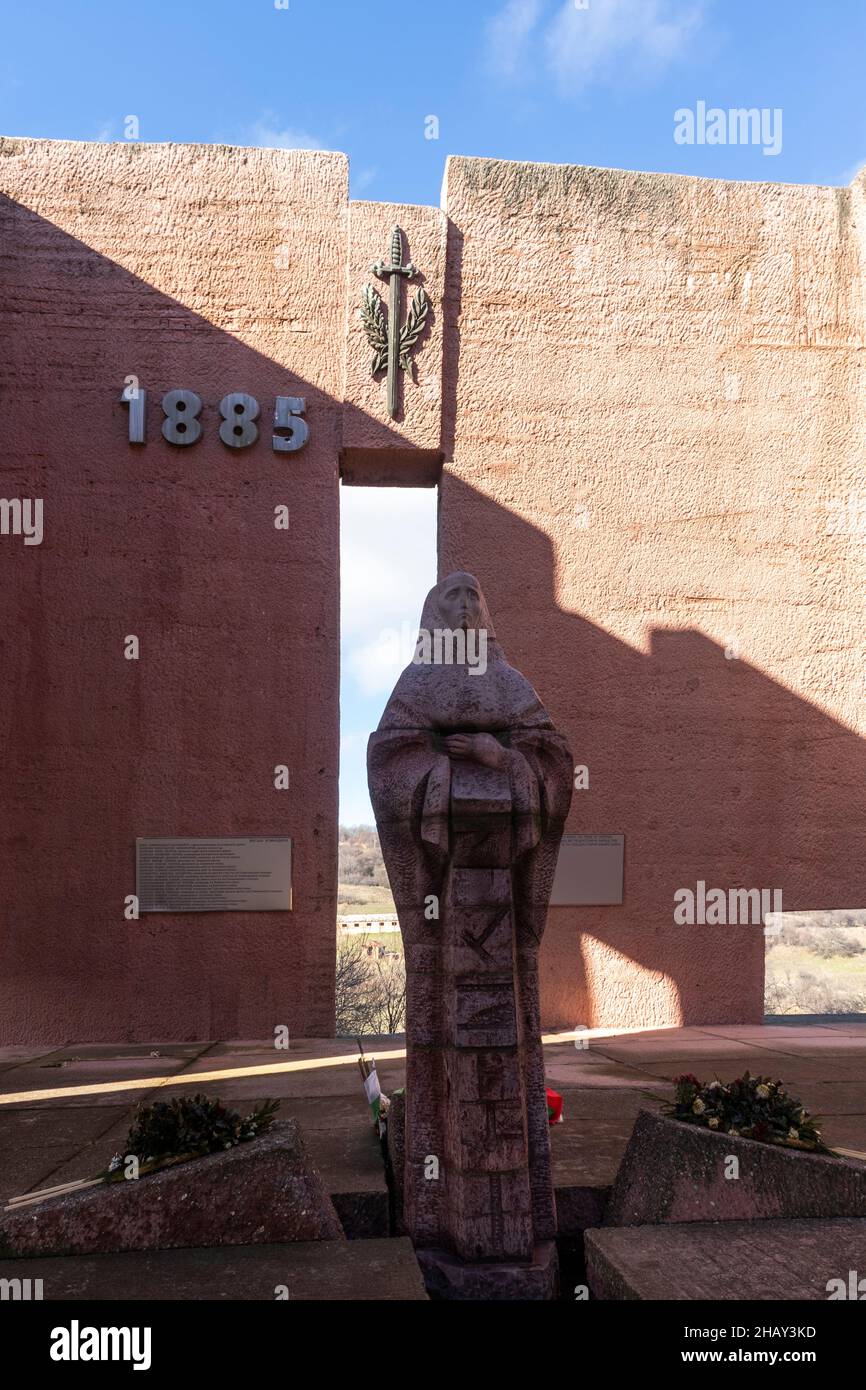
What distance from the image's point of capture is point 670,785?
8.95 m

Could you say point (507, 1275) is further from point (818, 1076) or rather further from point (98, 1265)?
point (818, 1076)

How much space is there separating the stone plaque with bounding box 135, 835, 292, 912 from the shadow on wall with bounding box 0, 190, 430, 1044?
96mm

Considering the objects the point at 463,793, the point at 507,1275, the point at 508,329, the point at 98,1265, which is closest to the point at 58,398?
the point at 508,329

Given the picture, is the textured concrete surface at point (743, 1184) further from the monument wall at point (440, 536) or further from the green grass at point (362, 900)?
the green grass at point (362, 900)

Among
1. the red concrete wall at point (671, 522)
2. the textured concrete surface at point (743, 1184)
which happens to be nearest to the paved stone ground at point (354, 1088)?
the textured concrete surface at point (743, 1184)

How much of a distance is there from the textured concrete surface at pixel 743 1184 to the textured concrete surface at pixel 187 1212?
4.31 feet

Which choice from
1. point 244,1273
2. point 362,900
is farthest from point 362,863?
point 244,1273

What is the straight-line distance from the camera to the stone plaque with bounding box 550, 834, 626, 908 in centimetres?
867

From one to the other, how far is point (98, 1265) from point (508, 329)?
802 centimetres

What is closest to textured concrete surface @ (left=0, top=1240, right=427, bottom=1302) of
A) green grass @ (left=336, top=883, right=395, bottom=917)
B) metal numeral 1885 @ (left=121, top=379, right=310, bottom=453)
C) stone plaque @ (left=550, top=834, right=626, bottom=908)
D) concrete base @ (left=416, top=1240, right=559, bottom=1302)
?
concrete base @ (left=416, top=1240, right=559, bottom=1302)

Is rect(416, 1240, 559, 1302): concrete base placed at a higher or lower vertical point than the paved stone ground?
higher
